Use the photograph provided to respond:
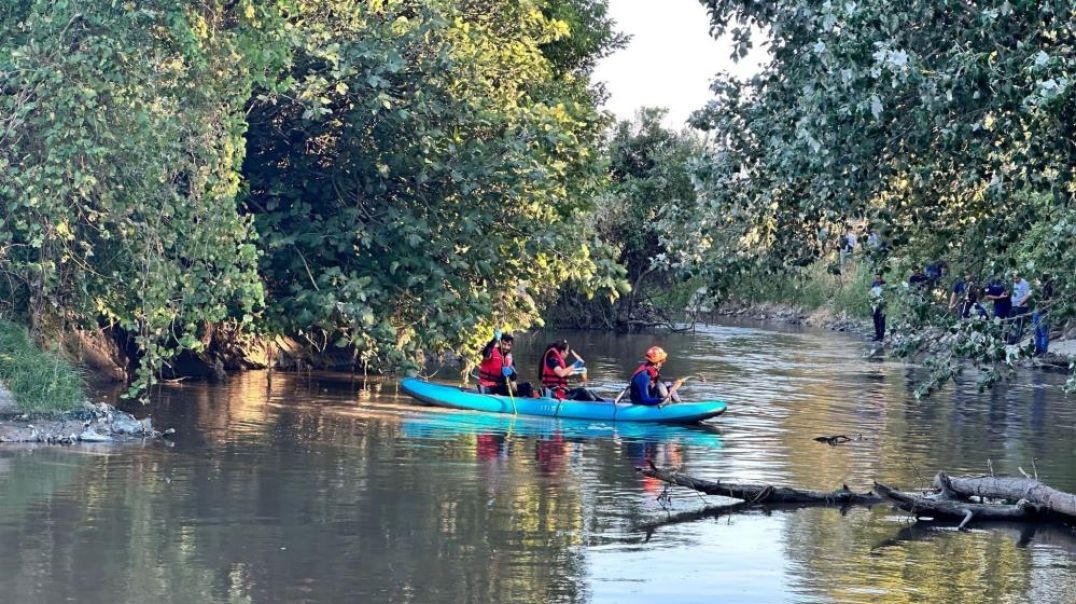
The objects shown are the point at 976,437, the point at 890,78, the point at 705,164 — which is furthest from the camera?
the point at 976,437

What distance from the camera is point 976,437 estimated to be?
71.7ft

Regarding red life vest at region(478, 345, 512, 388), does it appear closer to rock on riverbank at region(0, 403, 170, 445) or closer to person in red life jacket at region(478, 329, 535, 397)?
person in red life jacket at region(478, 329, 535, 397)

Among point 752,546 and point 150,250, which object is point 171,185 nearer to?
point 150,250

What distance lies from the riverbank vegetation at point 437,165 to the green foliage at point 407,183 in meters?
0.06

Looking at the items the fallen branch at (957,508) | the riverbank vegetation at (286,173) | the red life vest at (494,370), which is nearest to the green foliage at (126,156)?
the riverbank vegetation at (286,173)

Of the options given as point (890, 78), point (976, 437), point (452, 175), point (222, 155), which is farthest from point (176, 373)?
point (890, 78)

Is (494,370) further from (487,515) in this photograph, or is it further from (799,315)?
(799,315)

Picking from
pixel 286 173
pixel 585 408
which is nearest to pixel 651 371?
pixel 585 408

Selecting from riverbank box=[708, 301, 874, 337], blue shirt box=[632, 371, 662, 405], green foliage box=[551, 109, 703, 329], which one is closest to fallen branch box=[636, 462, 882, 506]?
blue shirt box=[632, 371, 662, 405]

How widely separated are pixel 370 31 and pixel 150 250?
6.15 m

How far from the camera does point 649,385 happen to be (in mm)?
23047

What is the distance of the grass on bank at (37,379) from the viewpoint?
18.3m

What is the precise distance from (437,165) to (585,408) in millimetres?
4210

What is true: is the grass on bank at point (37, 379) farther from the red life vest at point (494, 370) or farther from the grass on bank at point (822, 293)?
the grass on bank at point (822, 293)
